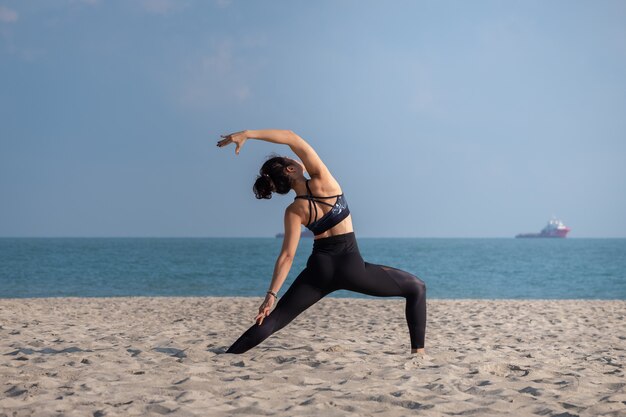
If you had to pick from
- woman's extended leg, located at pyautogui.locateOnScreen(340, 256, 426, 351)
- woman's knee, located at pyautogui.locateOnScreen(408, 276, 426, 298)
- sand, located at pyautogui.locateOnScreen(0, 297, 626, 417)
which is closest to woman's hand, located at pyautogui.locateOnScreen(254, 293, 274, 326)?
sand, located at pyautogui.locateOnScreen(0, 297, 626, 417)

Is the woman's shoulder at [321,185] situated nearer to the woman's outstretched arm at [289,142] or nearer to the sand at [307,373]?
the woman's outstretched arm at [289,142]

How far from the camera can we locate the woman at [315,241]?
17.4ft

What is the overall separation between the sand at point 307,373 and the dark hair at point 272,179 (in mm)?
1334

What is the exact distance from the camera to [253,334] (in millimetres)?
5766

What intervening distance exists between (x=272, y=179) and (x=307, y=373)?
4.73 ft

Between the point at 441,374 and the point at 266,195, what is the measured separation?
1815 mm

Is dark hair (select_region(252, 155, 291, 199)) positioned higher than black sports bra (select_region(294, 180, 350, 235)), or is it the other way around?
dark hair (select_region(252, 155, 291, 199))

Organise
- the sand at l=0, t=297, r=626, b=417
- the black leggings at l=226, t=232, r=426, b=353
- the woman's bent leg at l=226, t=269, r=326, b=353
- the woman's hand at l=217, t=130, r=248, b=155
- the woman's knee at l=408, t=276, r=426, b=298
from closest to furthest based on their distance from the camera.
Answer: the sand at l=0, t=297, r=626, b=417 → the woman's hand at l=217, t=130, r=248, b=155 → the black leggings at l=226, t=232, r=426, b=353 → the woman's bent leg at l=226, t=269, r=326, b=353 → the woman's knee at l=408, t=276, r=426, b=298

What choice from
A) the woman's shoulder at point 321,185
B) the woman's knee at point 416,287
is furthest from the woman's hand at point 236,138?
the woman's knee at point 416,287

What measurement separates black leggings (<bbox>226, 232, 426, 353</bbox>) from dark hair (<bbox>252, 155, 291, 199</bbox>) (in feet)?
1.68

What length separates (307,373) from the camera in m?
5.31

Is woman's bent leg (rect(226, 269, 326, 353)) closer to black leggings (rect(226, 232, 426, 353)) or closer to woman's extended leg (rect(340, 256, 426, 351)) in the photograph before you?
black leggings (rect(226, 232, 426, 353))

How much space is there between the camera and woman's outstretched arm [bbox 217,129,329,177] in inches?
195

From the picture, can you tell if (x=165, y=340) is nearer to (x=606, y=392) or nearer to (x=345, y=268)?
(x=345, y=268)
